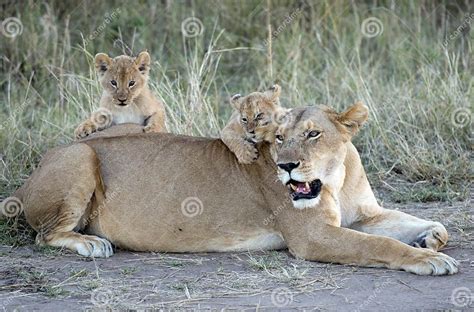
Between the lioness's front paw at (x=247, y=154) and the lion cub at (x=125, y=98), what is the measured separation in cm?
125

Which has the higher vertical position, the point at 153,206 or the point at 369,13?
the point at 369,13

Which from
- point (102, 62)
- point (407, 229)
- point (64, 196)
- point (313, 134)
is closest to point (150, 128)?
point (102, 62)

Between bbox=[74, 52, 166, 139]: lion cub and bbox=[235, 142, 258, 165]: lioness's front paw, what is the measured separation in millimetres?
1251

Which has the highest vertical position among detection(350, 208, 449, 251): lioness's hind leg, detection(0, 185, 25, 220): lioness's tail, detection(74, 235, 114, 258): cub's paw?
detection(350, 208, 449, 251): lioness's hind leg

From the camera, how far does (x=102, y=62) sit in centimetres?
730

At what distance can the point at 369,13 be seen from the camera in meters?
11.3

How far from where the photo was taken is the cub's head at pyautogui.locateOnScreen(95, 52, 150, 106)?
697 cm

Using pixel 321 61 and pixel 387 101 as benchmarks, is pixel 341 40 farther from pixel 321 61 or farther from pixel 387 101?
pixel 387 101

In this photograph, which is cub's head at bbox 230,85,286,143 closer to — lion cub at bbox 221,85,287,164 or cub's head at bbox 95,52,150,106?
lion cub at bbox 221,85,287,164

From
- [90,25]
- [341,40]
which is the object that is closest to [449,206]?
[341,40]

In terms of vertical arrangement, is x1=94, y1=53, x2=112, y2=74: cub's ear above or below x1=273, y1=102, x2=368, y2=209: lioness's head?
above

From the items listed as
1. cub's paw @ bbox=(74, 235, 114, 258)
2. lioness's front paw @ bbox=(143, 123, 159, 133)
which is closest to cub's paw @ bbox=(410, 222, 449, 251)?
cub's paw @ bbox=(74, 235, 114, 258)

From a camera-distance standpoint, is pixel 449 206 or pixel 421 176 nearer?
pixel 449 206

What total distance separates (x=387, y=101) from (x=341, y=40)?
7.16 ft
